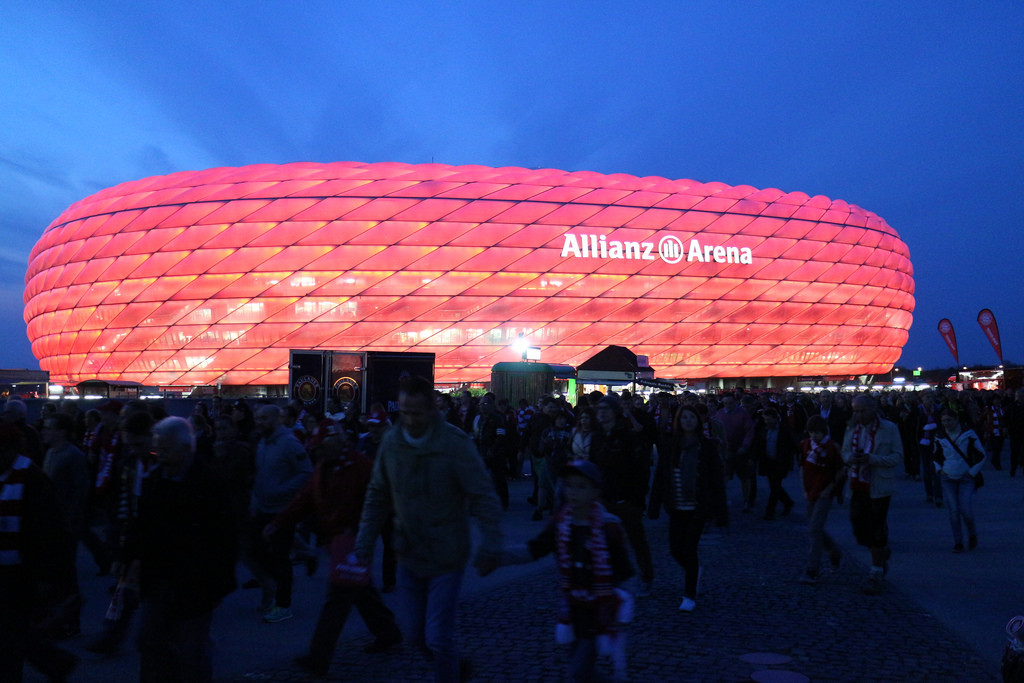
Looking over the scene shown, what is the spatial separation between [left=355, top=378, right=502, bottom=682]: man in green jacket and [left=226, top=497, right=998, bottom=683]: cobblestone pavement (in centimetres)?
98

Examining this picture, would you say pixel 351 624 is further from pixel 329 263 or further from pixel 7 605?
pixel 329 263

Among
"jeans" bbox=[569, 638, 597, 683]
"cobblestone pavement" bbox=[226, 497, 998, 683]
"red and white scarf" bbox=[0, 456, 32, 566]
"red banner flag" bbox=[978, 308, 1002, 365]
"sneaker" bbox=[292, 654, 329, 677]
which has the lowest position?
"cobblestone pavement" bbox=[226, 497, 998, 683]

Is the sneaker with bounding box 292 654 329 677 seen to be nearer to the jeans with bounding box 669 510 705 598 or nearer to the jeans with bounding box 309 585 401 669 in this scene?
the jeans with bounding box 309 585 401 669

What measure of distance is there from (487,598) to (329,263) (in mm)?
42252

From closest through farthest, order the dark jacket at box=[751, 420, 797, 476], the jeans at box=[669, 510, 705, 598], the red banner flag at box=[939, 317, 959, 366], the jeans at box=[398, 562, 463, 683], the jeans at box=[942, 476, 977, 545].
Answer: the jeans at box=[398, 562, 463, 683]
the jeans at box=[669, 510, 705, 598]
the jeans at box=[942, 476, 977, 545]
the dark jacket at box=[751, 420, 797, 476]
the red banner flag at box=[939, 317, 959, 366]

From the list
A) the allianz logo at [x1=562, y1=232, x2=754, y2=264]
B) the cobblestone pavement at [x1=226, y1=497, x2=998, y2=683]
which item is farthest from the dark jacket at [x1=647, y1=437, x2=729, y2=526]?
the allianz logo at [x1=562, y1=232, x2=754, y2=264]

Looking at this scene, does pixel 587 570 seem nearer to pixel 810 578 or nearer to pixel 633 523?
pixel 633 523

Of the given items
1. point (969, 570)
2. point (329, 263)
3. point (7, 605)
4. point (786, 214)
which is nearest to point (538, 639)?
point (7, 605)

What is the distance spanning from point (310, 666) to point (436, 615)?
1272 mm

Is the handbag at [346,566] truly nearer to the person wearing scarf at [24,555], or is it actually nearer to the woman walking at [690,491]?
the person wearing scarf at [24,555]

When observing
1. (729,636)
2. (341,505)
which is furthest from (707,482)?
(341,505)

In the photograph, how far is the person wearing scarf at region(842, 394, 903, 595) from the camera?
6.60 metres

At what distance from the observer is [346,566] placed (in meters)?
4.53

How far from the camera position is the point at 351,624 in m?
5.88
